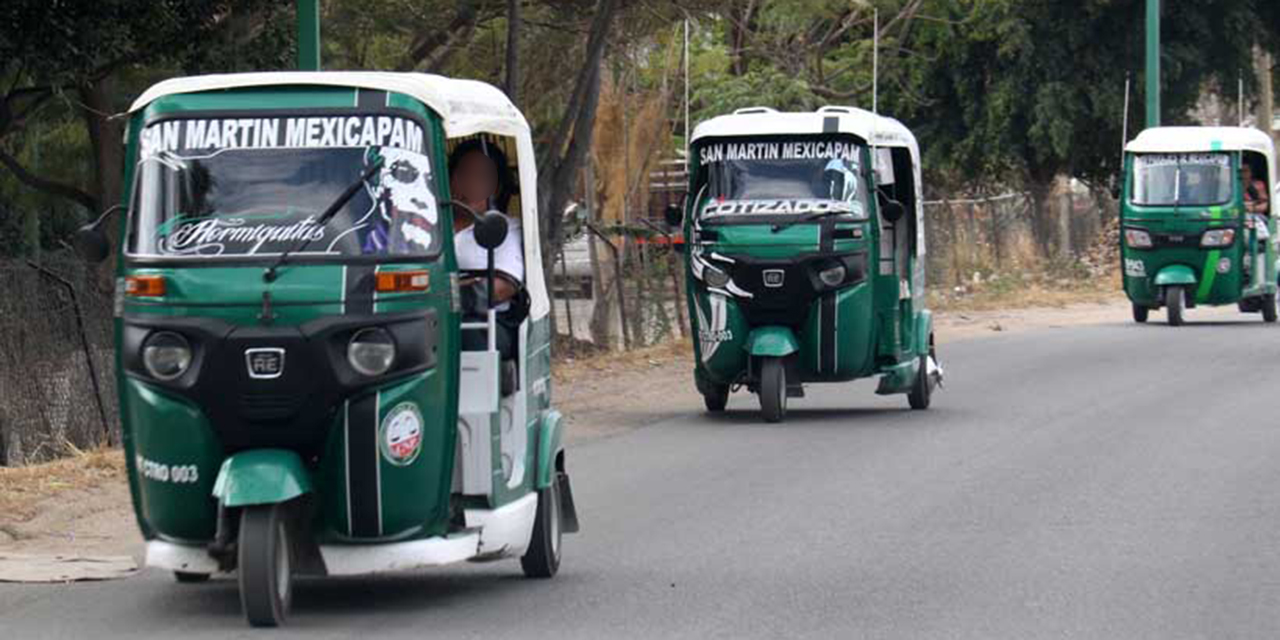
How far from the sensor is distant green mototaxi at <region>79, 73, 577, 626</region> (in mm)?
8422

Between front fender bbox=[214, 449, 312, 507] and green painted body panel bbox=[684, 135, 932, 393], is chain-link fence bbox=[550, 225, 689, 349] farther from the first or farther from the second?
front fender bbox=[214, 449, 312, 507]

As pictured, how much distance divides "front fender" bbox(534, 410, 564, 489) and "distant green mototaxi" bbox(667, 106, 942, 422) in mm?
7048

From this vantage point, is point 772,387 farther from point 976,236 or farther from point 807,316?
point 976,236

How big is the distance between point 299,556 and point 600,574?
6.33 ft

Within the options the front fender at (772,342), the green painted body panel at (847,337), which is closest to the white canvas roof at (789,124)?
the green painted body panel at (847,337)

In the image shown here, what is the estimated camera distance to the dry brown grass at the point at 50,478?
12492 mm

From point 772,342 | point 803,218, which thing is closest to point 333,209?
point 803,218

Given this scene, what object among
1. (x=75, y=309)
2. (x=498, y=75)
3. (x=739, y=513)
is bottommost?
(x=739, y=513)

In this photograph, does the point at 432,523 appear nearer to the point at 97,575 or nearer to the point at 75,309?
the point at 97,575

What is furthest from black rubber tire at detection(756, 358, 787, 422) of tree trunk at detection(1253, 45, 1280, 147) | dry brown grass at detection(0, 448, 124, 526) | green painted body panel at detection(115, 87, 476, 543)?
tree trunk at detection(1253, 45, 1280, 147)

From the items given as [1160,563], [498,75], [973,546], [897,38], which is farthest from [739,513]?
[897,38]

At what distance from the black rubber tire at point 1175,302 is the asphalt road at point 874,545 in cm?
1023

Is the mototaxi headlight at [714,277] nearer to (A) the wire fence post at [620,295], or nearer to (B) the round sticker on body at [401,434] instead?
(A) the wire fence post at [620,295]

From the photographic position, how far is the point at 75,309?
53.9ft
